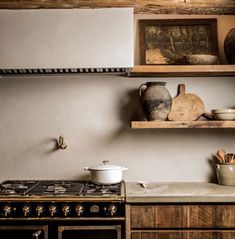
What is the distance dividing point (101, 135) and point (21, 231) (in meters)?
1.00

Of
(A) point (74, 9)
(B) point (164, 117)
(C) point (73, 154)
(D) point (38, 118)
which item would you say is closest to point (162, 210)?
(B) point (164, 117)

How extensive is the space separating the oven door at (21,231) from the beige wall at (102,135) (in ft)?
2.31

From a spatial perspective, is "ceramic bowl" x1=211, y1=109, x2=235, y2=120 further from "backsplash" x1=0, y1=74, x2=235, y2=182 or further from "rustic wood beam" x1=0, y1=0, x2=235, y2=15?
"rustic wood beam" x1=0, y1=0, x2=235, y2=15

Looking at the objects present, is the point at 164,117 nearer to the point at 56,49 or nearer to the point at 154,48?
the point at 154,48

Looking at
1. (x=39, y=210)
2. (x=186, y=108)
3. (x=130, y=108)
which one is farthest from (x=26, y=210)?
(x=186, y=108)

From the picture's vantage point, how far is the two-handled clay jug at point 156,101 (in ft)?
9.12

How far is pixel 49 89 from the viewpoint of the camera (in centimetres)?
307

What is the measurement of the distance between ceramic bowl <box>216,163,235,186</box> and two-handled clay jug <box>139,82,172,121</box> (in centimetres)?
57

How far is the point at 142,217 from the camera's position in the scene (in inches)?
96.1

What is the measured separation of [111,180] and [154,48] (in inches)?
43.7

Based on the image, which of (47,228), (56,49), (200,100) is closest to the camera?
(47,228)

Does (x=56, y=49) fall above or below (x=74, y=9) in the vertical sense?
below

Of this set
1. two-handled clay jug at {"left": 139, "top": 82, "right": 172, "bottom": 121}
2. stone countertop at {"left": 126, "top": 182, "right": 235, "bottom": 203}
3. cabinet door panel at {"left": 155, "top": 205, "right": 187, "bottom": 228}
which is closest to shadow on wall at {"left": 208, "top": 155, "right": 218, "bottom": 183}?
stone countertop at {"left": 126, "top": 182, "right": 235, "bottom": 203}

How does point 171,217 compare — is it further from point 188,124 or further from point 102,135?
point 102,135
